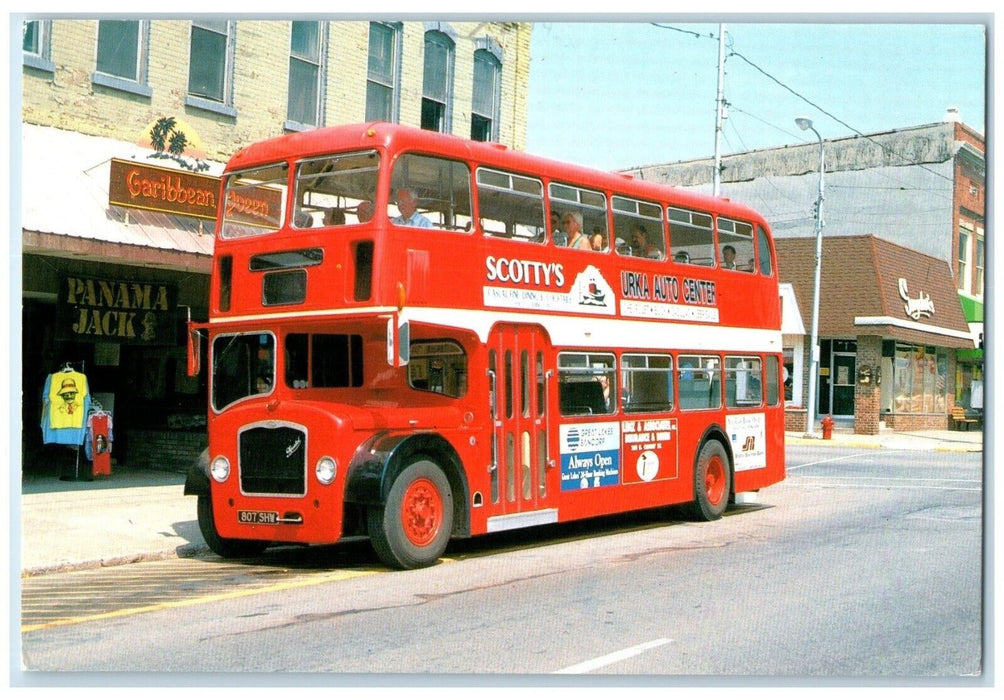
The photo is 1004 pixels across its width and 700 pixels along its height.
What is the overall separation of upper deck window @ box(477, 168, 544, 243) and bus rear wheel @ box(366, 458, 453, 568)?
2426mm

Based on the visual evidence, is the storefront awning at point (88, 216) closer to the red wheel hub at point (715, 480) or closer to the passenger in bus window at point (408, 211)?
the passenger in bus window at point (408, 211)

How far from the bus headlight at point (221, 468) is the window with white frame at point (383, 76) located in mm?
6670

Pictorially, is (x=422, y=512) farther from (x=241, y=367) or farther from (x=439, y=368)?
(x=241, y=367)

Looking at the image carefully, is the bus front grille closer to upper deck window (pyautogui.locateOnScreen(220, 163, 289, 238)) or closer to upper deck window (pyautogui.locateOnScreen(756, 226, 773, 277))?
upper deck window (pyautogui.locateOnScreen(220, 163, 289, 238))

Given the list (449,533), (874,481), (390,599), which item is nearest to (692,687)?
(390,599)

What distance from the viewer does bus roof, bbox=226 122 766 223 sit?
990 cm

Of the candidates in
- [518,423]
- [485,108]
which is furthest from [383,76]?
[518,423]

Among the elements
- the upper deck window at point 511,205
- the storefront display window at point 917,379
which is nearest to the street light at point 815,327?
the storefront display window at point 917,379

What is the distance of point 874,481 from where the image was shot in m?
18.1

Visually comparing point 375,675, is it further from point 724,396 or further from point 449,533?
point 724,396

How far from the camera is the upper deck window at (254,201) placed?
10312 millimetres

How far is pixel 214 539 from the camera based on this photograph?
34.3 ft

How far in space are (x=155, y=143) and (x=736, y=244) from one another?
7.25 m

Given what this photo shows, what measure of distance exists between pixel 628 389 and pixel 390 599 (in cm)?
482
